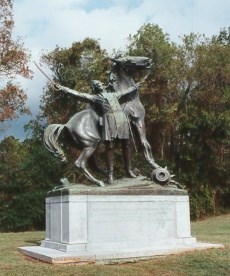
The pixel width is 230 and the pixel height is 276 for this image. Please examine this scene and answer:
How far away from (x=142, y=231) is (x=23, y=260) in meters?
2.54

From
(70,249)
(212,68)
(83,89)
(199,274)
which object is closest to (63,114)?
(83,89)

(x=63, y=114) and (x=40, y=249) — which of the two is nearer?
(x=40, y=249)

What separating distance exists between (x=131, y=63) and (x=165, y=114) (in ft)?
44.0

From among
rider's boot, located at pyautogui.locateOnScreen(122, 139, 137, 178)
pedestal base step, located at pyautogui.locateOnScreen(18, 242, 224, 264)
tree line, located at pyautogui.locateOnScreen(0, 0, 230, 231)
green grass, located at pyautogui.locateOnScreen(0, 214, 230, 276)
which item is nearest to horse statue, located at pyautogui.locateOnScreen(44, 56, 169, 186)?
rider's boot, located at pyautogui.locateOnScreen(122, 139, 137, 178)

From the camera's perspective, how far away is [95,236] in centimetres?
1120

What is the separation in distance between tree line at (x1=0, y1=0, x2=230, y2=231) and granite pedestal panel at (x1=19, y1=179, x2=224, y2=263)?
12.9m

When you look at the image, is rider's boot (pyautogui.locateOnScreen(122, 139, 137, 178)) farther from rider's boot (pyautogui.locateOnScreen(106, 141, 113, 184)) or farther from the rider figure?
rider's boot (pyautogui.locateOnScreen(106, 141, 113, 184))

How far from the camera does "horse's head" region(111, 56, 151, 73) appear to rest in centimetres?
1282

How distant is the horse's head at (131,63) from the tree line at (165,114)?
12140 mm

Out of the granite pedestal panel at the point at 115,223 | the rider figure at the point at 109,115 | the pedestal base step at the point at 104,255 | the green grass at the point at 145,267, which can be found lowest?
the green grass at the point at 145,267

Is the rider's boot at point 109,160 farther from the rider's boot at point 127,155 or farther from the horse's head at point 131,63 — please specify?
the horse's head at point 131,63

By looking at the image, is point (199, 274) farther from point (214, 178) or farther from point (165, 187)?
point (214, 178)

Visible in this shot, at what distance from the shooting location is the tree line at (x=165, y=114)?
2558 centimetres

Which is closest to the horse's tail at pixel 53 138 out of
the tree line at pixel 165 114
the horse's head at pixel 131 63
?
the horse's head at pixel 131 63
